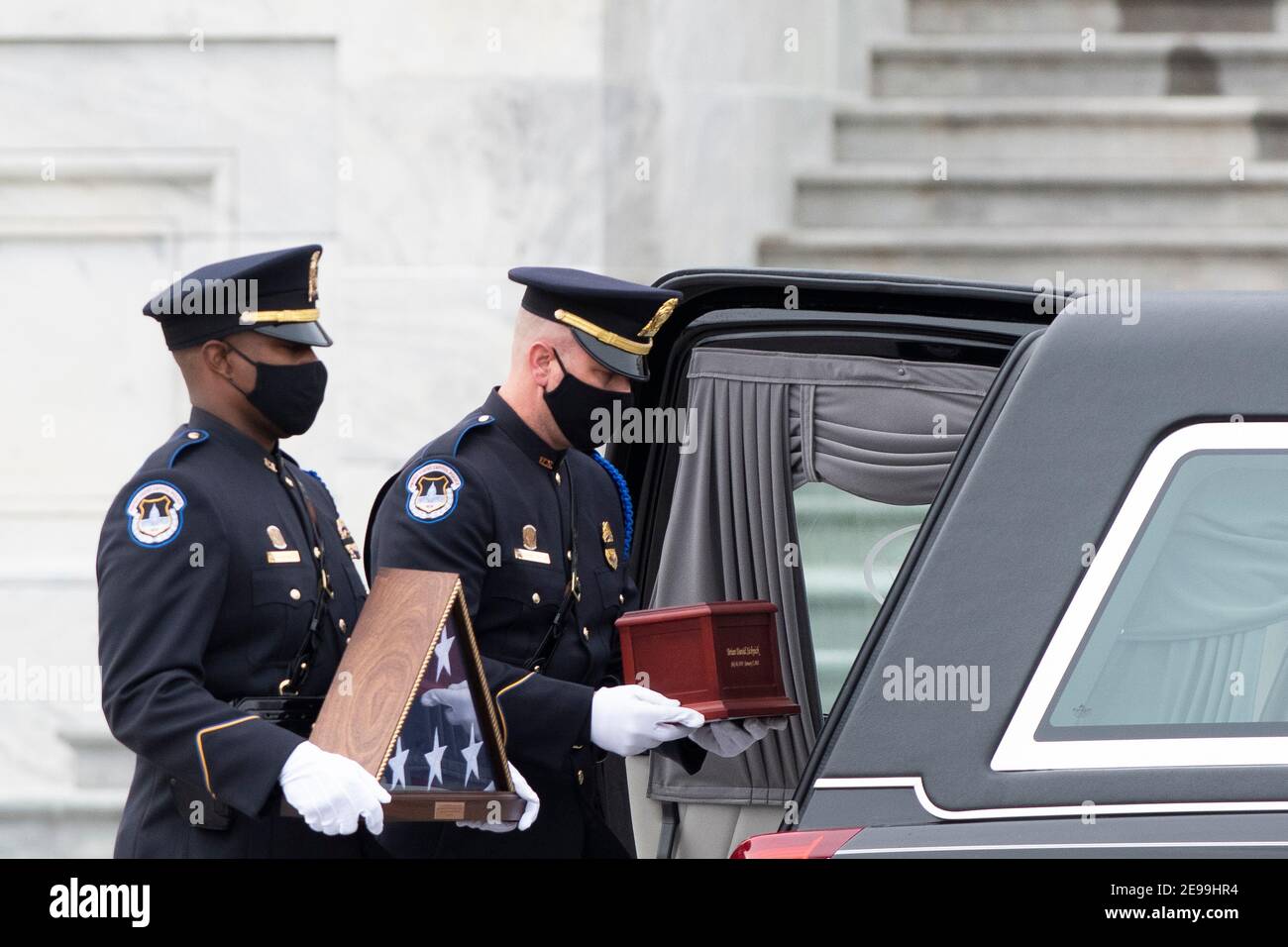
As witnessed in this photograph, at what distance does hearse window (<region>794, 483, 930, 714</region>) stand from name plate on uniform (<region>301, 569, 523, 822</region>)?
1.22 metres

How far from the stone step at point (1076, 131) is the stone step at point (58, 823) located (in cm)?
455

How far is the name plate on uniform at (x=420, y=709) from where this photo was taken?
8.93 feet

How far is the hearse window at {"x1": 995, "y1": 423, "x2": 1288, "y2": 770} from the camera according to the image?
7.04 ft

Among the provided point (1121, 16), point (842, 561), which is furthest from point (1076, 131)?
point (842, 561)

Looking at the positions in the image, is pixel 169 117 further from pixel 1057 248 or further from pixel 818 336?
pixel 818 336

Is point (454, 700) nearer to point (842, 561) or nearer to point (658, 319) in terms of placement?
point (658, 319)

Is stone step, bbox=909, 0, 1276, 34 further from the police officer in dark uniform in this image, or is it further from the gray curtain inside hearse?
the police officer in dark uniform

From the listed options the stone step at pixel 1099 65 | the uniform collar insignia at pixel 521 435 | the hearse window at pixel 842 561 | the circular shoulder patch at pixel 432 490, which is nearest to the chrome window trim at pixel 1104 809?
the circular shoulder patch at pixel 432 490

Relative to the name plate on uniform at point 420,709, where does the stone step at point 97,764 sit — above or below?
below

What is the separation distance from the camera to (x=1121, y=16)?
8992 mm

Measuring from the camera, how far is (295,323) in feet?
10.3

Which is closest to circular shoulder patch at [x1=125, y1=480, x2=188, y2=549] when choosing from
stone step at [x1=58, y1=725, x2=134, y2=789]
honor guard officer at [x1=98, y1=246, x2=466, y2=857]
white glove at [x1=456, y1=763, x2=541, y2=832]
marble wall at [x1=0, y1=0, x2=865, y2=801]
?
honor guard officer at [x1=98, y1=246, x2=466, y2=857]

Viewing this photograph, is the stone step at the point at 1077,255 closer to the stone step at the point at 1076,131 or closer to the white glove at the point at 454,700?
the stone step at the point at 1076,131
